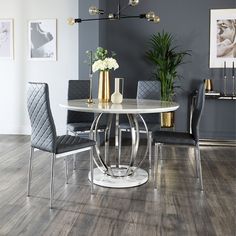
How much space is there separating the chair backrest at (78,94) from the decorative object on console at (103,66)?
709 mm

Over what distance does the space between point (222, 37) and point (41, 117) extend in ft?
11.9

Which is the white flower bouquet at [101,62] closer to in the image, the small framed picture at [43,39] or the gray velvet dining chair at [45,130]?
the gray velvet dining chair at [45,130]

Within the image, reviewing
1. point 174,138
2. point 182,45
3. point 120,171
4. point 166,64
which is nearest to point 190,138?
point 174,138

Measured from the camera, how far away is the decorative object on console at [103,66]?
3.21 metres

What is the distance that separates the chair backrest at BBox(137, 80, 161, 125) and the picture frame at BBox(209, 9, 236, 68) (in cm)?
158

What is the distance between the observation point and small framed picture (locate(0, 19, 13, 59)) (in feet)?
18.3

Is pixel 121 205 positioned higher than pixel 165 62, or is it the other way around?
pixel 165 62

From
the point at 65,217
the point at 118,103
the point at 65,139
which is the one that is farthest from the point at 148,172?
the point at 65,217

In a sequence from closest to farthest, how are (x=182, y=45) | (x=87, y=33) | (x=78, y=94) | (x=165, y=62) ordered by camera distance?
1. (x=78, y=94)
2. (x=87, y=33)
3. (x=165, y=62)
4. (x=182, y=45)

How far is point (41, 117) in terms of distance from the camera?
2643 millimetres

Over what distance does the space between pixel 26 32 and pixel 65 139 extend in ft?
10.9

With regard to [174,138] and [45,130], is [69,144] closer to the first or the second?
[45,130]

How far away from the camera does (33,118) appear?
2.75 meters

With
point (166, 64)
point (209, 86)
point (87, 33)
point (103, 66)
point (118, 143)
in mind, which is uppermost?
point (87, 33)
